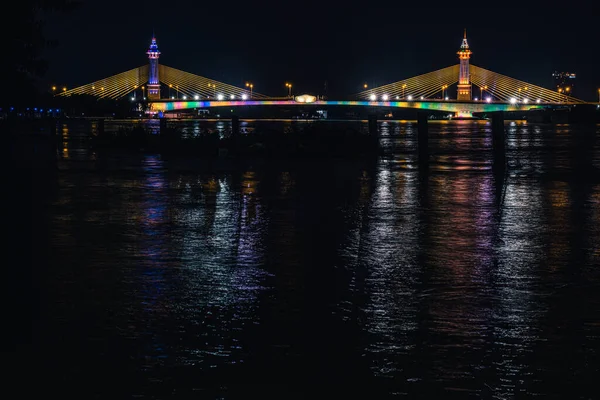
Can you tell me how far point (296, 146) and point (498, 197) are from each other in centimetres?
1495

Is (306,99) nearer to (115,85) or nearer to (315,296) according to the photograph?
(115,85)

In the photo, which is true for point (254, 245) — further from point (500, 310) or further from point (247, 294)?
point (500, 310)

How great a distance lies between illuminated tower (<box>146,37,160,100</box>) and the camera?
544 ft

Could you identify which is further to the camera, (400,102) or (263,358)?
(400,102)

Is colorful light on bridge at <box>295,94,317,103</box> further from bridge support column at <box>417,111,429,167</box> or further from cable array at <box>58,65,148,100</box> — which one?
bridge support column at <box>417,111,429,167</box>

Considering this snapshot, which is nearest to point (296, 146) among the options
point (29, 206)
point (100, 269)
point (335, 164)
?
point (335, 164)

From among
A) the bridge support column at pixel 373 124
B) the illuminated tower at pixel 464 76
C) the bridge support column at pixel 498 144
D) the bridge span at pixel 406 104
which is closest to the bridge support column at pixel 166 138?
the bridge support column at pixel 373 124

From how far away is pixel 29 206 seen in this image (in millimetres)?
15234

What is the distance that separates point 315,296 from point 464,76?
16088 cm

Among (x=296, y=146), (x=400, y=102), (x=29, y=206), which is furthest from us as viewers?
(x=400, y=102)

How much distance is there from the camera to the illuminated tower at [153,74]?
165875mm

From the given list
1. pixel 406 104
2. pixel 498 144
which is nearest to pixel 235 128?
pixel 498 144

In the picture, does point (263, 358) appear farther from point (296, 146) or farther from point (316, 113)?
point (316, 113)

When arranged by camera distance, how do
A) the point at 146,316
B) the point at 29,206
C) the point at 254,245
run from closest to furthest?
the point at 146,316
the point at 254,245
the point at 29,206
